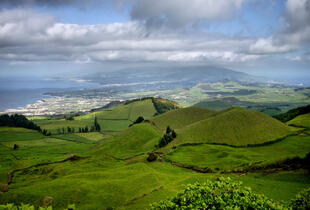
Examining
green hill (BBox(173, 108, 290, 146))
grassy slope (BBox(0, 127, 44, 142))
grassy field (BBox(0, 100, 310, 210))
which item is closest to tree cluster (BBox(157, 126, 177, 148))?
green hill (BBox(173, 108, 290, 146))

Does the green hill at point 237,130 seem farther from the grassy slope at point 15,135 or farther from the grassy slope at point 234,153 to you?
the grassy slope at point 15,135

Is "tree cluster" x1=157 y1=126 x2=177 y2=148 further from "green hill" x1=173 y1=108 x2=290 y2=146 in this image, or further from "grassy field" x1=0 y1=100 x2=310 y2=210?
"grassy field" x1=0 y1=100 x2=310 y2=210

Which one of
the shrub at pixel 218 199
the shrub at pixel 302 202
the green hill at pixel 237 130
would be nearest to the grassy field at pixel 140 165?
the green hill at pixel 237 130

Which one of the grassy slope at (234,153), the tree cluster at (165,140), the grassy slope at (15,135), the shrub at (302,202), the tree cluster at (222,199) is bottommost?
the grassy slope at (15,135)

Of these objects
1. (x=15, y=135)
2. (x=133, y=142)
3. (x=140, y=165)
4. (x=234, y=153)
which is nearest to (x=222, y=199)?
(x=140, y=165)

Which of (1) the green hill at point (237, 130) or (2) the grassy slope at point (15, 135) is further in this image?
(2) the grassy slope at point (15, 135)

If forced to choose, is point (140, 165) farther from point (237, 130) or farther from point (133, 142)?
point (237, 130)
